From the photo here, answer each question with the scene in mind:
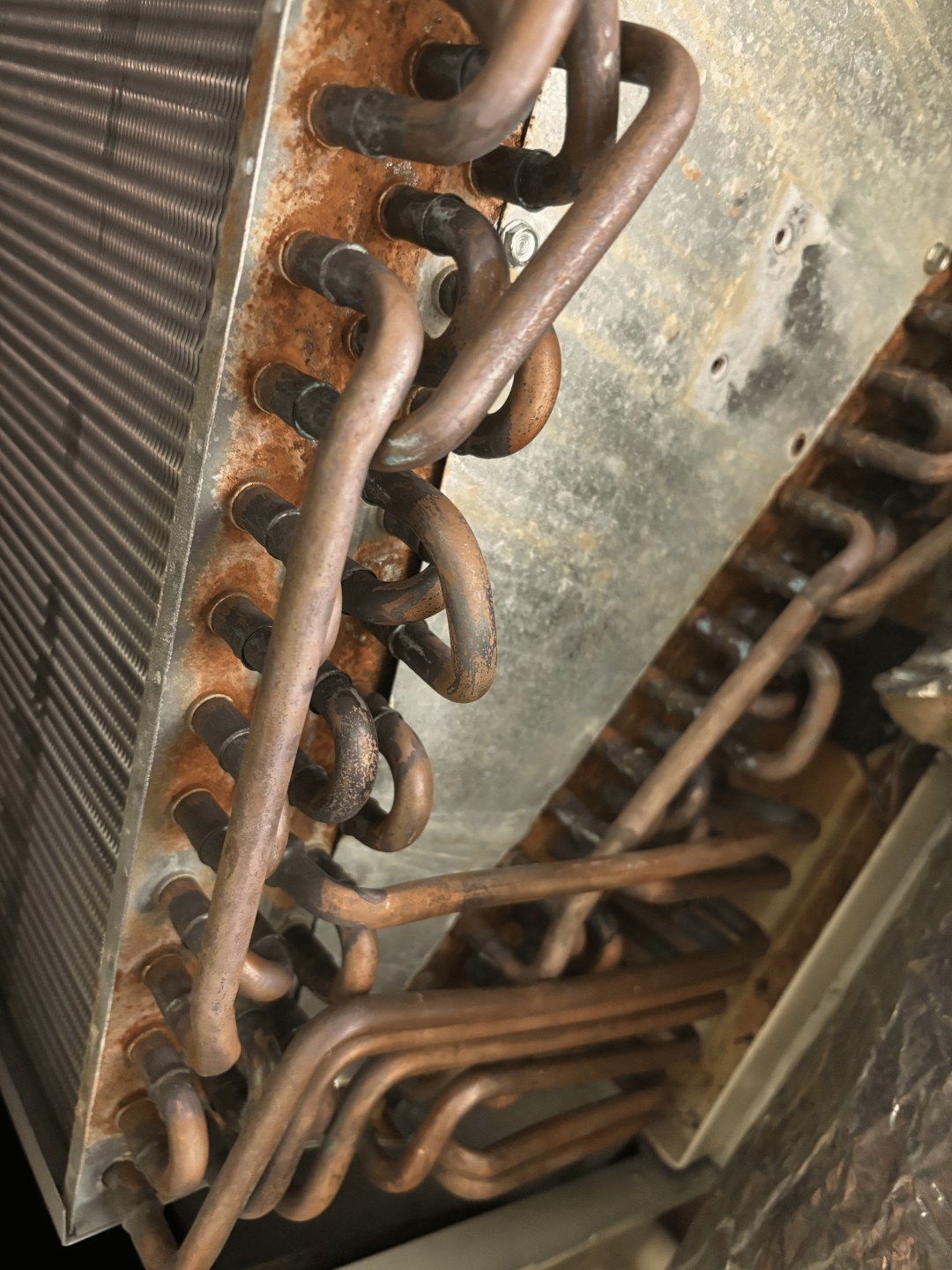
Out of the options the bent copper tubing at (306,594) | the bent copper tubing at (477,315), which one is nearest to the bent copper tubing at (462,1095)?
the bent copper tubing at (306,594)

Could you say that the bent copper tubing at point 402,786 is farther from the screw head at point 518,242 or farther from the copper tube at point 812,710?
the copper tube at point 812,710

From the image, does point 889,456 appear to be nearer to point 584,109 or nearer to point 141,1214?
point 584,109

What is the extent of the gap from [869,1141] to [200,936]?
3.02ft

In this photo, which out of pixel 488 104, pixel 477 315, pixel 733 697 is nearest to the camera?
pixel 488 104

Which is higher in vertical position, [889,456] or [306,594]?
[889,456]

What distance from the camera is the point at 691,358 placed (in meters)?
1.21

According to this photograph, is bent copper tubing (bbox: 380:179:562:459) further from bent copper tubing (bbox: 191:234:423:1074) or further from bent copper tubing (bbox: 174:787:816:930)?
bent copper tubing (bbox: 174:787:816:930)

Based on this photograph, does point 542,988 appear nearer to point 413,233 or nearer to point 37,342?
point 413,233

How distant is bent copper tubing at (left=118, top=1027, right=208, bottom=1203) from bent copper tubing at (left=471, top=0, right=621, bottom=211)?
104 cm

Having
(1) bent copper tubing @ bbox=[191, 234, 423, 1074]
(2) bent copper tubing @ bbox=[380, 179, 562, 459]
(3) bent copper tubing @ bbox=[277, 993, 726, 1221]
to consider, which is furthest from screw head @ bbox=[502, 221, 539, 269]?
(3) bent copper tubing @ bbox=[277, 993, 726, 1221]

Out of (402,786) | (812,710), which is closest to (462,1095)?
(402,786)

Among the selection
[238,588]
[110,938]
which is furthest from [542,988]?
[238,588]

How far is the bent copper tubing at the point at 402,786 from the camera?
0.96m

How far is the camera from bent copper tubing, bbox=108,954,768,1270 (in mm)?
1092
